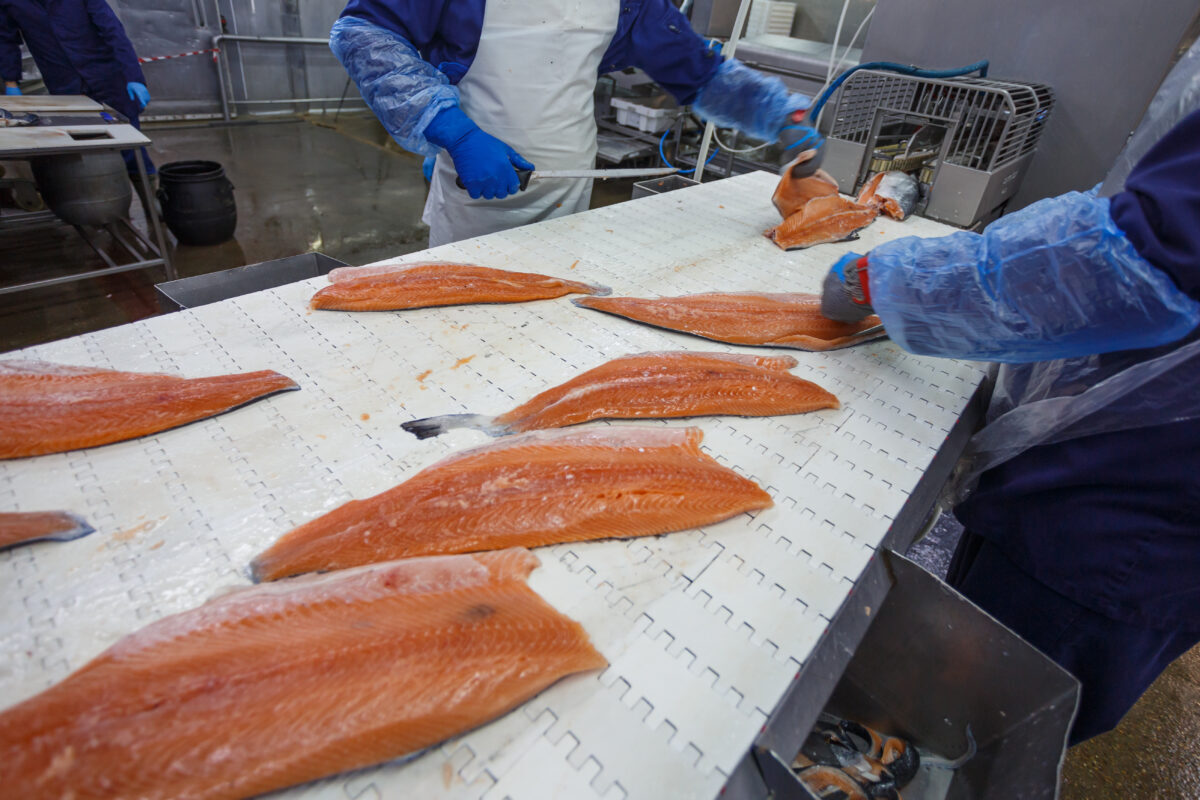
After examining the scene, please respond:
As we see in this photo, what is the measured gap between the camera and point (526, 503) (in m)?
1.44

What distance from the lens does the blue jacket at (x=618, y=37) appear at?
2.55 metres

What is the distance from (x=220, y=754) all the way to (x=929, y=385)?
2.30 metres

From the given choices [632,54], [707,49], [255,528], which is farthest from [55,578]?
[707,49]

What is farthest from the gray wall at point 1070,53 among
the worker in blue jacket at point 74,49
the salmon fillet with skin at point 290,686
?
the worker in blue jacket at point 74,49

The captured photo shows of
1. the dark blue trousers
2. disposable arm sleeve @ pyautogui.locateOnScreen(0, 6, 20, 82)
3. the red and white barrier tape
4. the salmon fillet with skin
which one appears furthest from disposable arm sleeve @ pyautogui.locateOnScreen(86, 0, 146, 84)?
the dark blue trousers

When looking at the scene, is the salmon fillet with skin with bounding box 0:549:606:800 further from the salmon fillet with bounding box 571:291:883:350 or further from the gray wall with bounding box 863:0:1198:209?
the gray wall with bounding box 863:0:1198:209

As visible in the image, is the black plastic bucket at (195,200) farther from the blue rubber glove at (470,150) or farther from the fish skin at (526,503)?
the fish skin at (526,503)

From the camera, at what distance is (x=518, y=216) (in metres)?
3.35

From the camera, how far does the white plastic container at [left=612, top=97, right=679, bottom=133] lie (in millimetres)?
6520

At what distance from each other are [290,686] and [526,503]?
608 mm

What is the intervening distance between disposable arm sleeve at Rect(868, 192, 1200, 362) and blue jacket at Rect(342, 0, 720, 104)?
1977mm

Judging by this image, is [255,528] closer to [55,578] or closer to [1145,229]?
[55,578]

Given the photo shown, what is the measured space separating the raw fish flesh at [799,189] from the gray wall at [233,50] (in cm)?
996

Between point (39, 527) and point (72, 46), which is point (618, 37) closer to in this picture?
point (39, 527)
